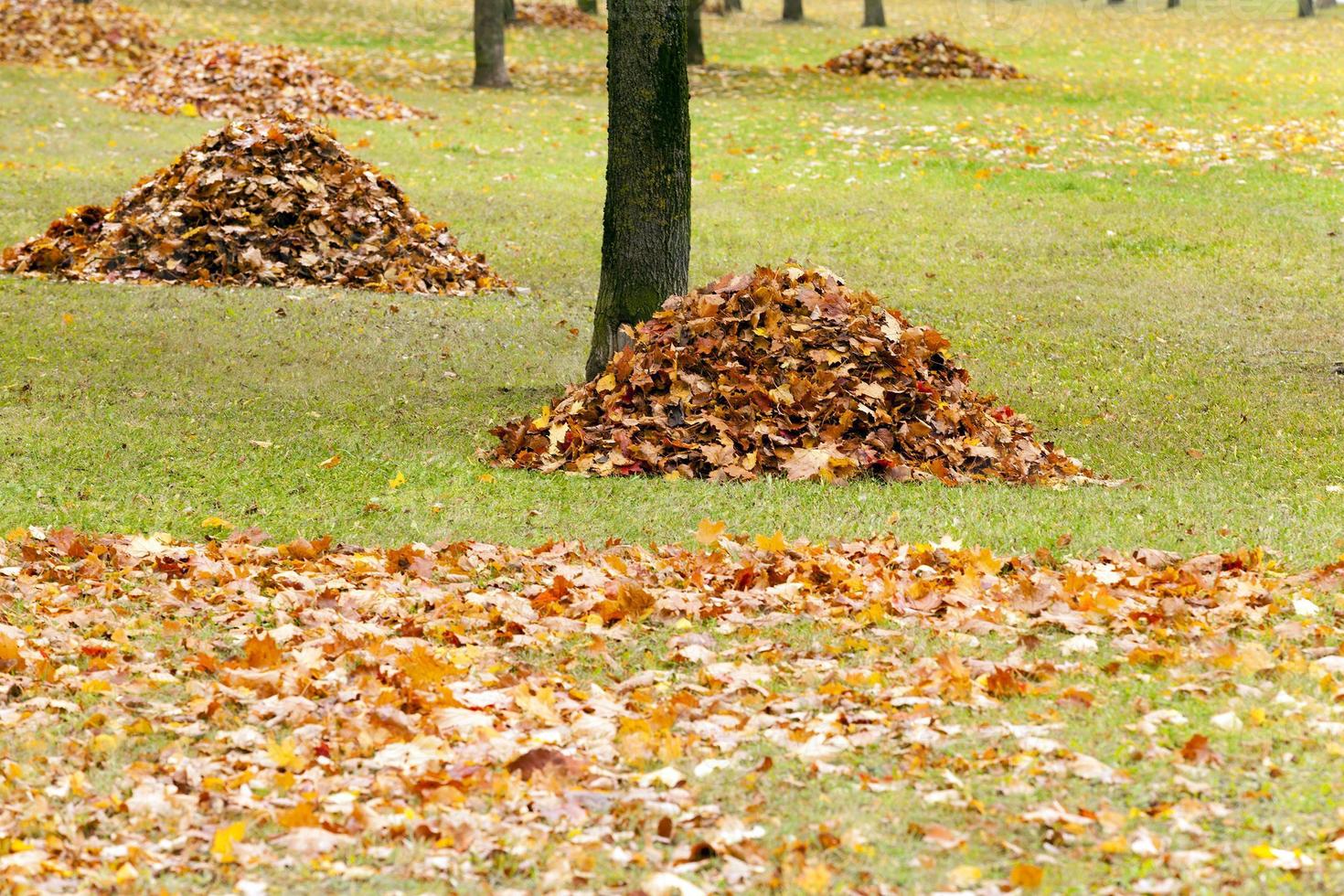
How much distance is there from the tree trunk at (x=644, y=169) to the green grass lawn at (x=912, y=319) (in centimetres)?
113

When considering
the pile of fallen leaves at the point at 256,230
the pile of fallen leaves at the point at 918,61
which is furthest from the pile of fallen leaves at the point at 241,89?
the pile of fallen leaves at the point at 918,61

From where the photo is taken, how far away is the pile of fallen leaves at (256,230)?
13.0 meters

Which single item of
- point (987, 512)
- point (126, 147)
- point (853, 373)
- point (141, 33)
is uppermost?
point (141, 33)

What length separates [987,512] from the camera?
309 inches

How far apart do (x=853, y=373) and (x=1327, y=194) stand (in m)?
10.8

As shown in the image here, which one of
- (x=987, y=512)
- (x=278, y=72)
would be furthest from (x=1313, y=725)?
(x=278, y=72)

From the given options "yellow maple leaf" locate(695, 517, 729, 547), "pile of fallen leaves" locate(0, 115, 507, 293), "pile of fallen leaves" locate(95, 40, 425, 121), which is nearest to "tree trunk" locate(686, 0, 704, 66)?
"pile of fallen leaves" locate(95, 40, 425, 121)

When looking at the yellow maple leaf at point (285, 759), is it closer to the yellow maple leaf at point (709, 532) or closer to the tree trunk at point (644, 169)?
the yellow maple leaf at point (709, 532)

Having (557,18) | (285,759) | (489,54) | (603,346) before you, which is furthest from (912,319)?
(557,18)

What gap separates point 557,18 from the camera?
33.5m

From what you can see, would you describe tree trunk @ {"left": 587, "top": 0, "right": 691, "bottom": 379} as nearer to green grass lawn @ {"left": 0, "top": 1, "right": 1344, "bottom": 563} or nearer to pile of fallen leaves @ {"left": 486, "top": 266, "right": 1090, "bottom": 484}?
pile of fallen leaves @ {"left": 486, "top": 266, "right": 1090, "bottom": 484}

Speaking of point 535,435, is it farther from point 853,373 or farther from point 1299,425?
point 1299,425

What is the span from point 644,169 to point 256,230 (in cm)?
472

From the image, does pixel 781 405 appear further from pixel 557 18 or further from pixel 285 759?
pixel 557 18
